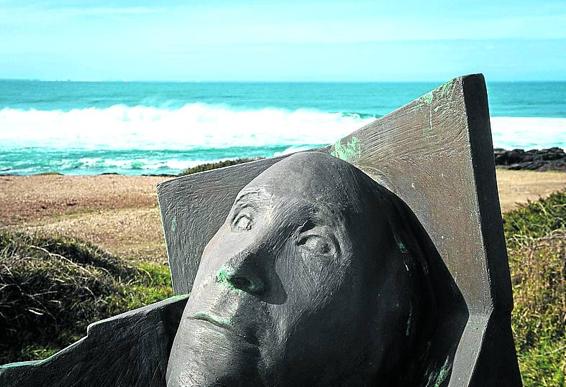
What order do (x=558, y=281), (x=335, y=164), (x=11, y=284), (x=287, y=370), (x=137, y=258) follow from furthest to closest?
(x=137, y=258), (x=11, y=284), (x=558, y=281), (x=335, y=164), (x=287, y=370)

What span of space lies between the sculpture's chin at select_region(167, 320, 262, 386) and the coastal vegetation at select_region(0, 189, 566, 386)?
9.42 feet

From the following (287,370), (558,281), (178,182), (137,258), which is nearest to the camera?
(287,370)

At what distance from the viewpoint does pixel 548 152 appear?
70.3ft

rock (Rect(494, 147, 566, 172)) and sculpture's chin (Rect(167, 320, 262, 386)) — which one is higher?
rock (Rect(494, 147, 566, 172))

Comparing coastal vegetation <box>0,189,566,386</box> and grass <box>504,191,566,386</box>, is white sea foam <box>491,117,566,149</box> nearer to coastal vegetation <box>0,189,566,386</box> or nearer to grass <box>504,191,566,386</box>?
coastal vegetation <box>0,189,566,386</box>

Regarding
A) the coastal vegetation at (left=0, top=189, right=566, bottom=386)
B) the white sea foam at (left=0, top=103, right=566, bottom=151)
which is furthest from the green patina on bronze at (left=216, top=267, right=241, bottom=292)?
the white sea foam at (left=0, top=103, right=566, bottom=151)

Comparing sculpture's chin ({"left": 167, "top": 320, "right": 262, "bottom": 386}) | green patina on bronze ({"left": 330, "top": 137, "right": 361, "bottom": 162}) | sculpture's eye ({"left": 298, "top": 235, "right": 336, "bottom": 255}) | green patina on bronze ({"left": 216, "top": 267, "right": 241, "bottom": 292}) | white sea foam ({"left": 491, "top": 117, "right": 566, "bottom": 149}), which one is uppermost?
white sea foam ({"left": 491, "top": 117, "right": 566, "bottom": 149})

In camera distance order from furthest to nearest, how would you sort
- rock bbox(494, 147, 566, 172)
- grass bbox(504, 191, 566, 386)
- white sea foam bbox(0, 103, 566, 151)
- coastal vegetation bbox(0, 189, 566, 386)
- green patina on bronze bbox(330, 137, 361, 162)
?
white sea foam bbox(0, 103, 566, 151) < rock bbox(494, 147, 566, 172) < coastal vegetation bbox(0, 189, 566, 386) < grass bbox(504, 191, 566, 386) < green patina on bronze bbox(330, 137, 361, 162)

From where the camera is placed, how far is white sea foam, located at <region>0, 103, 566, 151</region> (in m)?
31.0

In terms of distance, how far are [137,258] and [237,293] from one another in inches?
286

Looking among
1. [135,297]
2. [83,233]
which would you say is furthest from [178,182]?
[83,233]

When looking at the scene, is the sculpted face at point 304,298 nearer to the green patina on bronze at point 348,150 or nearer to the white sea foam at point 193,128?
the green patina on bronze at point 348,150

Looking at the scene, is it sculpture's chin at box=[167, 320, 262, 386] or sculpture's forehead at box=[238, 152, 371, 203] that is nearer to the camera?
sculpture's chin at box=[167, 320, 262, 386]

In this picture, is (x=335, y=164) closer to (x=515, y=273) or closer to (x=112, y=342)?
(x=112, y=342)
